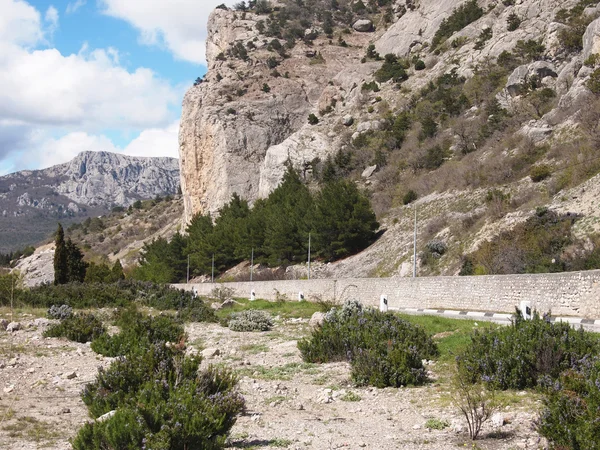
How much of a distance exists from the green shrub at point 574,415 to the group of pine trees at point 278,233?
35.8 m

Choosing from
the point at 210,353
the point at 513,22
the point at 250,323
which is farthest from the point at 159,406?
the point at 513,22

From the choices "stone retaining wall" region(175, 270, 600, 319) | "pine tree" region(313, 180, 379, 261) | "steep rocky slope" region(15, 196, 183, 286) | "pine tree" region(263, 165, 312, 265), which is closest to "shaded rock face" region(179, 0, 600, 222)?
"pine tree" region(263, 165, 312, 265)

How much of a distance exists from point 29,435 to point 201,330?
42.8ft

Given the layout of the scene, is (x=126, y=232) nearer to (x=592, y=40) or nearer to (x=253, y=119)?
(x=253, y=119)

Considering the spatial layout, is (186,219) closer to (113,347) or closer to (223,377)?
(113,347)

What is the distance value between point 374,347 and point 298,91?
73.6m

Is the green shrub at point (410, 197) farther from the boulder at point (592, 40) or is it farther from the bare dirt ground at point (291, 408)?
the bare dirt ground at point (291, 408)

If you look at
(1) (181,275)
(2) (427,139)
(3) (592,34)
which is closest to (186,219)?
(1) (181,275)

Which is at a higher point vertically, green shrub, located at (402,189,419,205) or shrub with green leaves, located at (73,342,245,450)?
green shrub, located at (402,189,419,205)

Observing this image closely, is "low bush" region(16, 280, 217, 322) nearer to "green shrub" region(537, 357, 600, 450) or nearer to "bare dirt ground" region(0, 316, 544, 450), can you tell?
"bare dirt ground" region(0, 316, 544, 450)

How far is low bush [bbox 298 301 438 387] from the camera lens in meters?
9.61

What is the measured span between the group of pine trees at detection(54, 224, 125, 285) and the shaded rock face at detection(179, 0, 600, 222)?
77.9ft

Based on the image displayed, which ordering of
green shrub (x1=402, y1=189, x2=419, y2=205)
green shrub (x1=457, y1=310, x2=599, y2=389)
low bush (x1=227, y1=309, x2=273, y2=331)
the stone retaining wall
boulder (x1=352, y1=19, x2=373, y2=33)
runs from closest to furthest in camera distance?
green shrub (x1=457, y1=310, x2=599, y2=389)
the stone retaining wall
low bush (x1=227, y1=309, x2=273, y2=331)
green shrub (x1=402, y1=189, x2=419, y2=205)
boulder (x1=352, y1=19, x2=373, y2=33)

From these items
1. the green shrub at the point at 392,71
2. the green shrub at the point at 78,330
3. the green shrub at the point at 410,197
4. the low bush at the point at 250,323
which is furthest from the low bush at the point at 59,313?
the green shrub at the point at 392,71
